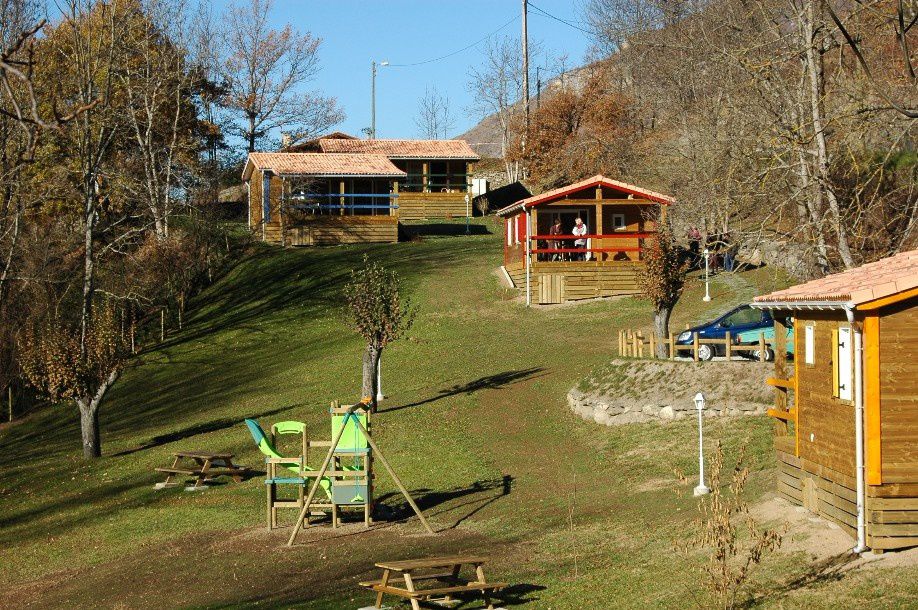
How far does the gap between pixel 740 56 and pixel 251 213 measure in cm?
4291

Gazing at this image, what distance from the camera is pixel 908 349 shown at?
1309 centimetres

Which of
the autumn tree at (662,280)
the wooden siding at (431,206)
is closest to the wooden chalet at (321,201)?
the wooden siding at (431,206)

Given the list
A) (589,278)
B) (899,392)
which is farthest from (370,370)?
(899,392)

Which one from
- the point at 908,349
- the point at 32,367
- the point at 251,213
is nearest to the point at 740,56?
the point at 908,349

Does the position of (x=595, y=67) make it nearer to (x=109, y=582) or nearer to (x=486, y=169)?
(x=486, y=169)

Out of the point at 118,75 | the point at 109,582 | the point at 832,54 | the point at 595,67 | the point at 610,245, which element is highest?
the point at 595,67

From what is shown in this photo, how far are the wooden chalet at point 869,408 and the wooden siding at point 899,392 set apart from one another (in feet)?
0.04

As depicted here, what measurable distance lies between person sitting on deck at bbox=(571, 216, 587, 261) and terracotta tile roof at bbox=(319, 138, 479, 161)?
937 inches

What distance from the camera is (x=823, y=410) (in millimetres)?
14500

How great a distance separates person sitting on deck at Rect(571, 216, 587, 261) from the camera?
4106 centimetres

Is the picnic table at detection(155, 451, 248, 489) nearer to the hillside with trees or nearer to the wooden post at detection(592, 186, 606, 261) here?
the hillside with trees

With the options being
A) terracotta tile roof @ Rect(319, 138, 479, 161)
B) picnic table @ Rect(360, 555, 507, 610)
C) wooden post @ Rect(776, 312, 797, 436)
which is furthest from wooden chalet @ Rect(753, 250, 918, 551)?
terracotta tile roof @ Rect(319, 138, 479, 161)

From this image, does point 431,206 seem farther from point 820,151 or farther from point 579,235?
point 820,151

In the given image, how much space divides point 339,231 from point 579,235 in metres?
16.8
